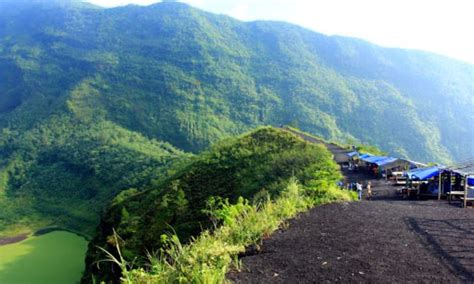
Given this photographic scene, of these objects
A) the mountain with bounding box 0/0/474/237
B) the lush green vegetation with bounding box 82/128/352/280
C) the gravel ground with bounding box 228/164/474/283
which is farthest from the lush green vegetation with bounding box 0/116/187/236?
the gravel ground with bounding box 228/164/474/283

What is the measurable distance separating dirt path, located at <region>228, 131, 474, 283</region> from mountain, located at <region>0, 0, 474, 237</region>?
5077cm

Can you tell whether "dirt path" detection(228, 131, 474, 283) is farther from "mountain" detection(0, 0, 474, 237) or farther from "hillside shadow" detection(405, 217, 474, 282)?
"mountain" detection(0, 0, 474, 237)

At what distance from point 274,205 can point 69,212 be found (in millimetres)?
67191

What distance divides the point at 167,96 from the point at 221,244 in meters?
108

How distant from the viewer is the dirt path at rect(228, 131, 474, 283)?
18.1 ft

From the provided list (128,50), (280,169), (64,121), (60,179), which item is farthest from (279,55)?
(280,169)

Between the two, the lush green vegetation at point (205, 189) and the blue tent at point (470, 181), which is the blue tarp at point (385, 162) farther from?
the blue tent at point (470, 181)

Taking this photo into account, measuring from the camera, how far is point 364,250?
636cm

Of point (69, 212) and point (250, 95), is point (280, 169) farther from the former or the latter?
point (250, 95)

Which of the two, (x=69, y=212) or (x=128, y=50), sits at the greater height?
(x=128, y=50)

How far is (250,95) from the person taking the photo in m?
118

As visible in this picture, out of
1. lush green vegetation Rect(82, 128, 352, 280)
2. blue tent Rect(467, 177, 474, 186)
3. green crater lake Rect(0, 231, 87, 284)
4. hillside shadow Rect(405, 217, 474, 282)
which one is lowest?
green crater lake Rect(0, 231, 87, 284)

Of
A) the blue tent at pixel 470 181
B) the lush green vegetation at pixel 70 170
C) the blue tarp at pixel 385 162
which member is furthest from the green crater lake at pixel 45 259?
the blue tent at pixel 470 181

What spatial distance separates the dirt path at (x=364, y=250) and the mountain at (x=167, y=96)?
1999 inches
